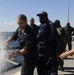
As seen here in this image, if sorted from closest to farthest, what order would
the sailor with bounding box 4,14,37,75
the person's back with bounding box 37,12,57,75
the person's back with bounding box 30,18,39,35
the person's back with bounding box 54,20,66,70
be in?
the sailor with bounding box 4,14,37,75 < the person's back with bounding box 37,12,57,75 < the person's back with bounding box 30,18,39,35 < the person's back with bounding box 54,20,66,70

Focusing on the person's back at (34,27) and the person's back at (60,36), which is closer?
the person's back at (34,27)

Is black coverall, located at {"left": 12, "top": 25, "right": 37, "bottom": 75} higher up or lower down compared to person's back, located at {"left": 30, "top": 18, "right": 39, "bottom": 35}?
lower down

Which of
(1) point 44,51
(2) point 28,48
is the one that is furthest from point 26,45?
(1) point 44,51

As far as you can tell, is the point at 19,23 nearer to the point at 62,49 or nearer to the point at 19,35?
the point at 19,35

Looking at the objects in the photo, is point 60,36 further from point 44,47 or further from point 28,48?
point 28,48

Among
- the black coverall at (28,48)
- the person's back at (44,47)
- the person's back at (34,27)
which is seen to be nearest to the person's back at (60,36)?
the person's back at (34,27)

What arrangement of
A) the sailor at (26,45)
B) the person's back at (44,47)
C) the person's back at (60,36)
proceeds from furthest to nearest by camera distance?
the person's back at (60,36)
the person's back at (44,47)
the sailor at (26,45)

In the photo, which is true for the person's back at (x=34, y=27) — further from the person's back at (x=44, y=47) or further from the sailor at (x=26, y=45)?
the sailor at (x=26, y=45)

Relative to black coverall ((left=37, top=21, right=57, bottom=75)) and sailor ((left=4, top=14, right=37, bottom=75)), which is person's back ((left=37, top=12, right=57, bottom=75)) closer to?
black coverall ((left=37, top=21, right=57, bottom=75))

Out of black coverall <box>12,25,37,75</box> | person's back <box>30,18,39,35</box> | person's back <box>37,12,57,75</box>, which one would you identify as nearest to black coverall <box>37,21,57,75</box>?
person's back <box>37,12,57,75</box>

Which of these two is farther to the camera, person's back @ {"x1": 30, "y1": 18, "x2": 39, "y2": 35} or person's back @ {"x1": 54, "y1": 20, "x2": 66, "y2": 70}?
person's back @ {"x1": 54, "y1": 20, "x2": 66, "y2": 70}

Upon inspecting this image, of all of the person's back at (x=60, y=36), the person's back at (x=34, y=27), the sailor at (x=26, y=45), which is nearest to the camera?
the sailor at (x=26, y=45)

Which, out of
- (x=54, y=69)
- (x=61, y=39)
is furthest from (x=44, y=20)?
(x=61, y=39)

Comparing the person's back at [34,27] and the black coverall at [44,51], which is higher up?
the person's back at [34,27]
